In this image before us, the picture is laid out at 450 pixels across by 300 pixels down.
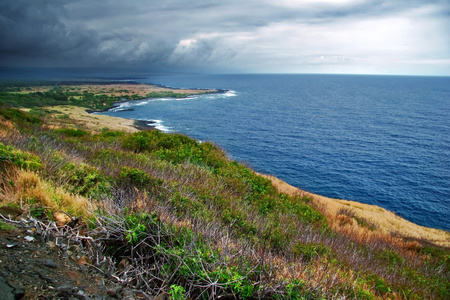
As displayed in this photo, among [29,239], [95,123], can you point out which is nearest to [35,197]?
[29,239]

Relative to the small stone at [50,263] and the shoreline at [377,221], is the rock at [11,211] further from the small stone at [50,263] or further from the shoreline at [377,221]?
the shoreline at [377,221]

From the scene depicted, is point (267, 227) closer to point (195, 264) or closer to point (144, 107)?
point (195, 264)

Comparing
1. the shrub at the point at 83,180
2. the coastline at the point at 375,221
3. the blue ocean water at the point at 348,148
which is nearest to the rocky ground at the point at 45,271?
the shrub at the point at 83,180

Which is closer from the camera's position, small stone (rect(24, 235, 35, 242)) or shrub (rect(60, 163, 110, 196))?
small stone (rect(24, 235, 35, 242))

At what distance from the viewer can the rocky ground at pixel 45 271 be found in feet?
10.2

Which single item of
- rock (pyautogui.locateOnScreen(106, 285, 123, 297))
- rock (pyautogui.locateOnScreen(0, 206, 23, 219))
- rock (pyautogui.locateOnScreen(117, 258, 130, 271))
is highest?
rock (pyautogui.locateOnScreen(0, 206, 23, 219))

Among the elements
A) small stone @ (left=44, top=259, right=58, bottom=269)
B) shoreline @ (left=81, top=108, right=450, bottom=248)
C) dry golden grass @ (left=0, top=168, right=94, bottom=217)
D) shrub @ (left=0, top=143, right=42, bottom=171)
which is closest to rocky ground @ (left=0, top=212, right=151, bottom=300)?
small stone @ (left=44, top=259, right=58, bottom=269)

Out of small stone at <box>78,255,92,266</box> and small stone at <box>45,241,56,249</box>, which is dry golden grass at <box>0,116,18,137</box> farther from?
small stone at <box>78,255,92,266</box>

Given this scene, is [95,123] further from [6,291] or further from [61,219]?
[6,291]

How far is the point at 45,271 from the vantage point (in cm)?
348

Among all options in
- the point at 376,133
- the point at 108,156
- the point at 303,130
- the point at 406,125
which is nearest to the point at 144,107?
the point at 303,130

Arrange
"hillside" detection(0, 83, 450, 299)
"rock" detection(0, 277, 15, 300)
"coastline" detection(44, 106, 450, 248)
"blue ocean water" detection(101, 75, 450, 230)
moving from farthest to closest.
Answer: "blue ocean water" detection(101, 75, 450, 230) → "coastline" detection(44, 106, 450, 248) → "hillside" detection(0, 83, 450, 299) → "rock" detection(0, 277, 15, 300)

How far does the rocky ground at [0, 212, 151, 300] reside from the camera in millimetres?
3094

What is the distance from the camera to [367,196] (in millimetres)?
39562
